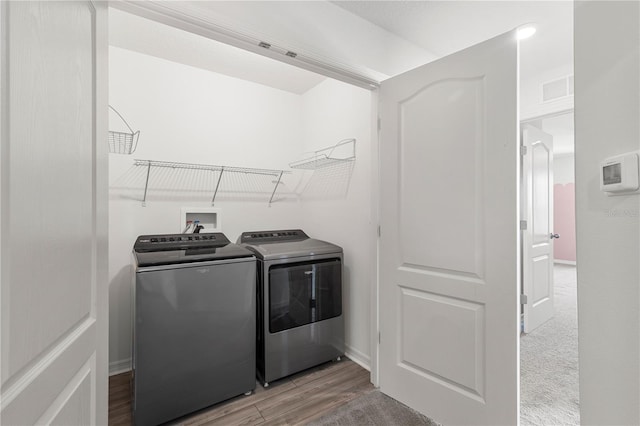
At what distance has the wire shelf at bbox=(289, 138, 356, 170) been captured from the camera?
2391 millimetres

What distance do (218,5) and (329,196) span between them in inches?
66.1

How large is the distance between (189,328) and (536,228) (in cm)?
328

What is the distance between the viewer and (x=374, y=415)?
5.42ft

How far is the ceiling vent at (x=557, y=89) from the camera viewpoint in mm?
2449

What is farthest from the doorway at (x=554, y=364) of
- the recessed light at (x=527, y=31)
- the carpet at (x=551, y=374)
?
the recessed light at (x=527, y=31)

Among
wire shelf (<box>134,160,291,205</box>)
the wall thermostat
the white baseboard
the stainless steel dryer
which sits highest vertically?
wire shelf (<box>134,160,291,205</box>)

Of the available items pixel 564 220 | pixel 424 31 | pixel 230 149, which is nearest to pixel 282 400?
pixel 230 149

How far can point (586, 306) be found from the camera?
2.49ft

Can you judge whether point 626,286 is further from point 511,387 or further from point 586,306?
point 511,387

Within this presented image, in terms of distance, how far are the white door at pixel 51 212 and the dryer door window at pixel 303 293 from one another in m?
1.14

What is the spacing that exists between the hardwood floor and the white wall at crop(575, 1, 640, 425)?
140 cm

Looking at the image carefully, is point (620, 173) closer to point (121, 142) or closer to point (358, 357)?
point (358, 357)

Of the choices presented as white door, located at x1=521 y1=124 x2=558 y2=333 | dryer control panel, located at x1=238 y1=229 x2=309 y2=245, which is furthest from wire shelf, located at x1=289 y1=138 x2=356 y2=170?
white door, located at x1=521 y1=124 x2=558 y2=333

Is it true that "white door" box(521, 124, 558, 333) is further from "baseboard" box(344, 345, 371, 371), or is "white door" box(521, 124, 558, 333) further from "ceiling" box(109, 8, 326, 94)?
"ceiling" box(109, 8, 326, 94)
